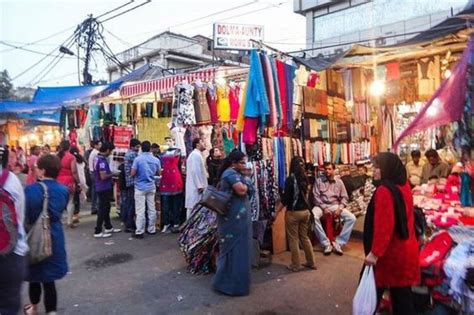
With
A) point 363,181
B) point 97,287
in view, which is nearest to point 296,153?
point 363,181

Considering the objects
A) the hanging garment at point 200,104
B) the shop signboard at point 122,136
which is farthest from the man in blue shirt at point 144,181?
the shop signboard at point 122,136

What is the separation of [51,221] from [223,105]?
4552 millimetres

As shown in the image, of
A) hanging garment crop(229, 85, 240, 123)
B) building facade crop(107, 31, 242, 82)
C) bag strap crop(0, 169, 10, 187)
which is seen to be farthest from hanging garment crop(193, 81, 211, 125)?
building facade crop(107, 31, 242, 82)

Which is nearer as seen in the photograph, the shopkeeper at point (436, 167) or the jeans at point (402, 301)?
the jeans at point (402, 301)

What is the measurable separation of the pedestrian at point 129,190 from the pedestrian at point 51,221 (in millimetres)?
3839

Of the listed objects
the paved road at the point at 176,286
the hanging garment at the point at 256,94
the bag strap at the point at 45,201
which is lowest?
the paved road at the point at 176,286

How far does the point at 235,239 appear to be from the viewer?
14.8 feet

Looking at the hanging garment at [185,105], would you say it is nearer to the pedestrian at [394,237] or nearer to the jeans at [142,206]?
the jeans at [142,206]

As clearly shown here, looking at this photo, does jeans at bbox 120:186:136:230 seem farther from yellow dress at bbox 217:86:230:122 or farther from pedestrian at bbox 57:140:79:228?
yellow dress at bbox 217:86:230:122

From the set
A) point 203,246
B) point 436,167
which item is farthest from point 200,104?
point 436,167

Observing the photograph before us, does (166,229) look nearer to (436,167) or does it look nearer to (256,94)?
(256,94)

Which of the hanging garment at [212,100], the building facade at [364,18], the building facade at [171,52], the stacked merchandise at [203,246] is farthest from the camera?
the building facade at [171,52]

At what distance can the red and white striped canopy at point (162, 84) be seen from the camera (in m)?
8.66

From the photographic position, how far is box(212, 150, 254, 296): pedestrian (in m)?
4.48
